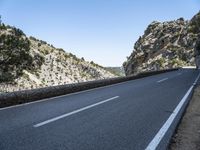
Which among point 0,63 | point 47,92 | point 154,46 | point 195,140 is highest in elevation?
point 154,46

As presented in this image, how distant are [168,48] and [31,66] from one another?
97.3 meters

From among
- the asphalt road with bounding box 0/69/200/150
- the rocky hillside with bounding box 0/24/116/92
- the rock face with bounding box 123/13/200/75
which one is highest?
the rock face with bounding box 123/13/200/75

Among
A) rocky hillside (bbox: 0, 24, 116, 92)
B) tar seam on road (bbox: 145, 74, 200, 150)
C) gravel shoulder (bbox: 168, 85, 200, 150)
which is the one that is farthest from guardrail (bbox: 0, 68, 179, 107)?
rocky hillside (bbox: 0, 24, 116, 92)

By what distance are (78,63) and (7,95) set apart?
10520 centimetres

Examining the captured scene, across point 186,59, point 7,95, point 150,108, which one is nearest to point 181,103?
point 150,108

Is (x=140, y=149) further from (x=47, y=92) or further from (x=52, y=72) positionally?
(x=52, y=72)

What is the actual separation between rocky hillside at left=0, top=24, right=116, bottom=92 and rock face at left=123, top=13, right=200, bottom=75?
77.0ft

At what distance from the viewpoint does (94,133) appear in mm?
5145

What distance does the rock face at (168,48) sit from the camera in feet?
333

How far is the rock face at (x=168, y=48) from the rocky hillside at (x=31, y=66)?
23465 millimetres

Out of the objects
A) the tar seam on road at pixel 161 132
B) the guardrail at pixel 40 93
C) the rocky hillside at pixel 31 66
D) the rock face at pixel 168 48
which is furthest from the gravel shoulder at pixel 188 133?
the rock face at pixel 168 48

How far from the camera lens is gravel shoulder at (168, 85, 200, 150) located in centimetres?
469

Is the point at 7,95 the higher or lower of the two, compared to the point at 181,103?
higher

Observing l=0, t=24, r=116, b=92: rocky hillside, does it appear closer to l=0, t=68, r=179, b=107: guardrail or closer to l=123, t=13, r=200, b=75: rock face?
l=0, t=68, r=179, b=107: guardrail
